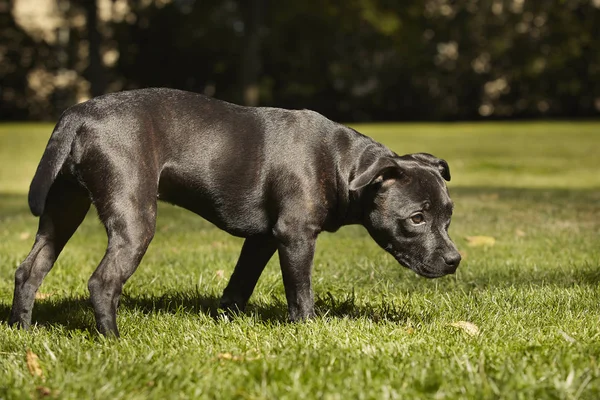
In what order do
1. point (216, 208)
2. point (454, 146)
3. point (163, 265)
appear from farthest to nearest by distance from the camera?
point (454, 146), point (163, 265), point (216, 208)

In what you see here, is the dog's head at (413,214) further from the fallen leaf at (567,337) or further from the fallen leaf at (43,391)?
the fallen leaf at (43,391)

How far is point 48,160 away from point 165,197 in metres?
0.65

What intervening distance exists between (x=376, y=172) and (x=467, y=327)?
0.96m

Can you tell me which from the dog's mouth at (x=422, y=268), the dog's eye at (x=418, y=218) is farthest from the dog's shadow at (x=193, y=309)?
the dog's eye at (x=418, y=218)

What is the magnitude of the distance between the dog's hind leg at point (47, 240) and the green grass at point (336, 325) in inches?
7.2

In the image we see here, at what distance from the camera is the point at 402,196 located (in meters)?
4.45

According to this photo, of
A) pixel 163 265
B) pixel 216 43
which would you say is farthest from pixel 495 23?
pixel 163 265

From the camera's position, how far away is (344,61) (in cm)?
3722

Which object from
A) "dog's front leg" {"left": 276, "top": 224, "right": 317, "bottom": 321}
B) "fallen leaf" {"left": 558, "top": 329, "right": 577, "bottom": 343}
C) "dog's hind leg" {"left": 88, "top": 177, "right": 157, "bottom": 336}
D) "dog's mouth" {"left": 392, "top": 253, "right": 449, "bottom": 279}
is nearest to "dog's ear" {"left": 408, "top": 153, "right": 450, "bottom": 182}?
"dog's mouth" {"left": 392, "top": 253, "right": 449, "bottom": 279}

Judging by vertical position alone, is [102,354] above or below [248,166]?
below

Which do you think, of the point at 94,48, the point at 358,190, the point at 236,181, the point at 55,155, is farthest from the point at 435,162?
the point at 94,48

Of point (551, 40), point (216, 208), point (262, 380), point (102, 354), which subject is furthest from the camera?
point (551, 40)

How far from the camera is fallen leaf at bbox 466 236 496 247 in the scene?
288 inches

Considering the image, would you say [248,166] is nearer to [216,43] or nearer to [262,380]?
[262,380]
